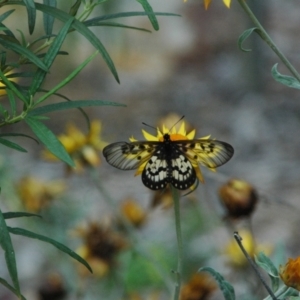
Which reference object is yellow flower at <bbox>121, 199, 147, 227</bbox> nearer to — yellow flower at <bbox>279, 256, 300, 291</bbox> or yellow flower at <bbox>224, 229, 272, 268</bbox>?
yellow flower at <bbox>224, 229, 272, 268</bbox>

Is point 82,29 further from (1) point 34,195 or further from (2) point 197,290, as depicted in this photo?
(1) point 34,195

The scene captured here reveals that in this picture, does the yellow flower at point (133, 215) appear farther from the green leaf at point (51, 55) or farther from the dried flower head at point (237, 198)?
the green leaf at point (51, 55)

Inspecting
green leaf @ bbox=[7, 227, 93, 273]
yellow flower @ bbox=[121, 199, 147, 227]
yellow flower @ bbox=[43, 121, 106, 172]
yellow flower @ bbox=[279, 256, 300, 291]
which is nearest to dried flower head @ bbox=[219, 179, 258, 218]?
yellow flower @ bbox=[43, 121, 106, 172]

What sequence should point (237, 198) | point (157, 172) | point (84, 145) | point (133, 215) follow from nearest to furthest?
point (157, 172), point (237, 198), point (84, 145), point (133, 215)

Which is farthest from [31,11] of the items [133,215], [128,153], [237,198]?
[133,215]

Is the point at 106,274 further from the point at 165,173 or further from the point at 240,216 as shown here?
the point at 165,173

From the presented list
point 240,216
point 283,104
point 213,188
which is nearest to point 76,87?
point 283,104
